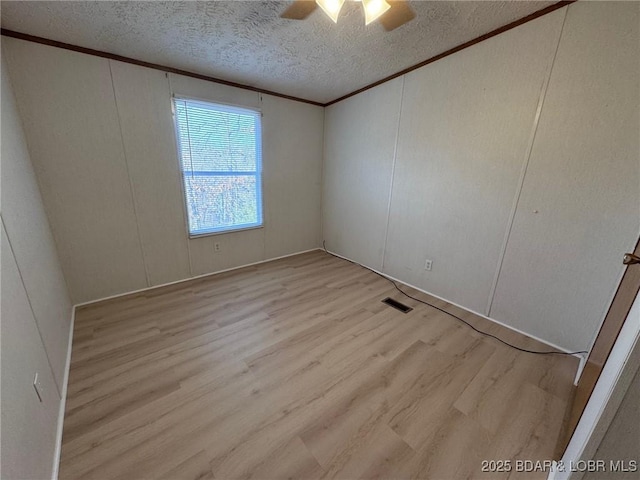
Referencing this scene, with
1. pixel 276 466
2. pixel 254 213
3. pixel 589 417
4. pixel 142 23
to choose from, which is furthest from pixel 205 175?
pixel 589 417

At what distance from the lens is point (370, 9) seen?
1363 mm

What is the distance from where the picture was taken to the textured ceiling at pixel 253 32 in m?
1.63

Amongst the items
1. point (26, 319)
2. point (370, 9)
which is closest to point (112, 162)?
point (26, 319)

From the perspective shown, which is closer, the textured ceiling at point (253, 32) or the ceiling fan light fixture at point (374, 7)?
the ceiling fan light fixture at point (374, 7)

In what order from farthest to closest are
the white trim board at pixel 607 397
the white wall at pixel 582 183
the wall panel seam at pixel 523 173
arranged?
the wall panel seam at pixel 523 173 < the white wall at pixel 582 183 < the white trim board at pixel 607 397

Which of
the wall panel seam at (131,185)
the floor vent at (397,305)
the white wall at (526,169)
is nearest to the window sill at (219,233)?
the wall panel seam at (131,185)

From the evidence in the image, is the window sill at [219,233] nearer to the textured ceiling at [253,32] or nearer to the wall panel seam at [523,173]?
the textured ceiling at [253,32]

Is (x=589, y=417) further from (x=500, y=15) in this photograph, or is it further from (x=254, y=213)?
(x=254, y=213)

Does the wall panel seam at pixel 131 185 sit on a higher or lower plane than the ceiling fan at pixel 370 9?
lower

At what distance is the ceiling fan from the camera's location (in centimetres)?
132

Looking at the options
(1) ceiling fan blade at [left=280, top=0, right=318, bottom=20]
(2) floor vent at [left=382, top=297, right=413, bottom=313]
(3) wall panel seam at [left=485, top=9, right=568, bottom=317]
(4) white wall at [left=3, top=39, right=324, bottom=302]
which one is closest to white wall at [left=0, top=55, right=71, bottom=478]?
(4) white wall at [left=3, top=39, right=324, bottom=302]

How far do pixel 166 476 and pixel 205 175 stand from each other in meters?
2.66

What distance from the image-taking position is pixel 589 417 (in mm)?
927

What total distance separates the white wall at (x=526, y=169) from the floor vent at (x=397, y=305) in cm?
48
